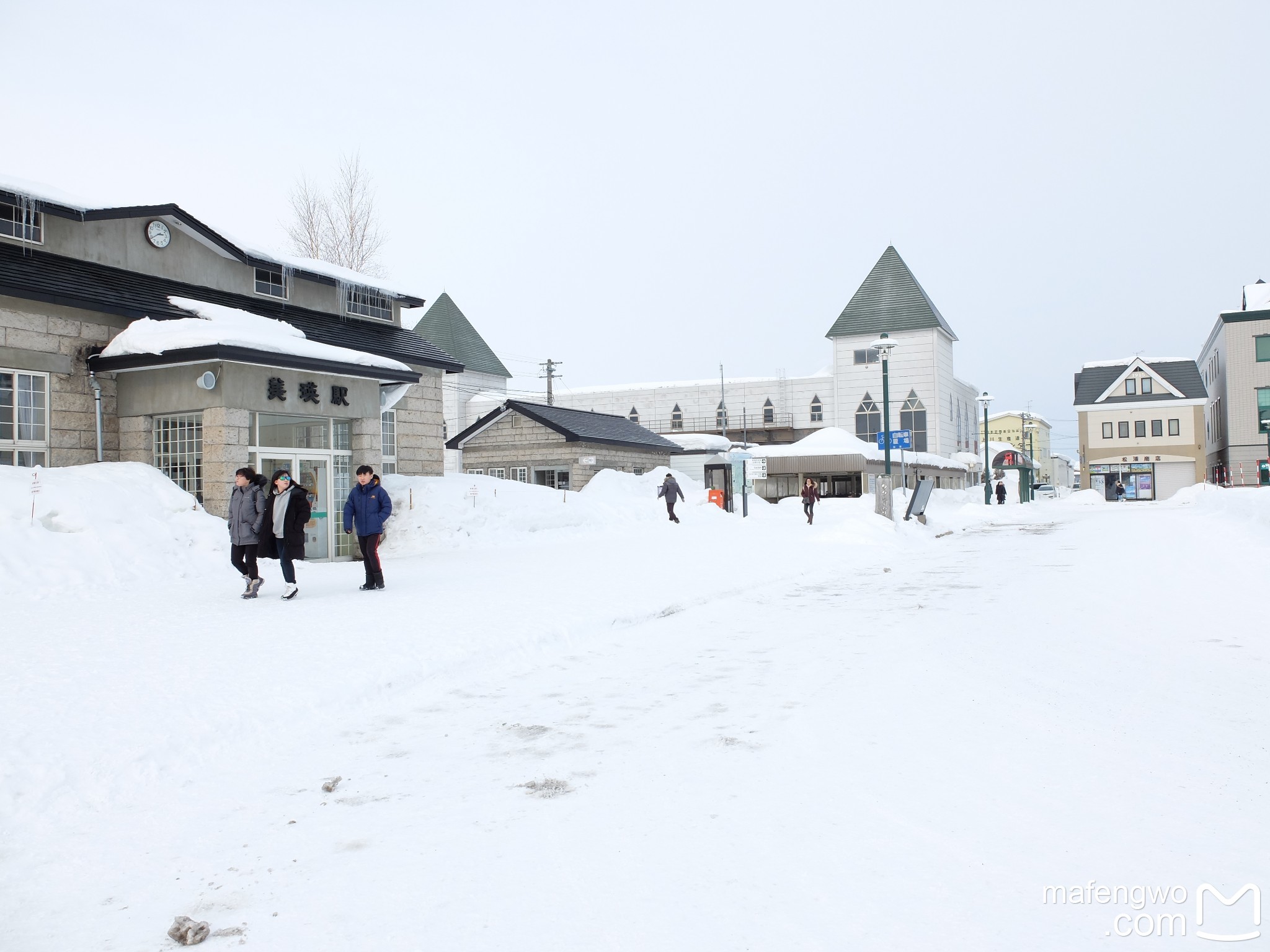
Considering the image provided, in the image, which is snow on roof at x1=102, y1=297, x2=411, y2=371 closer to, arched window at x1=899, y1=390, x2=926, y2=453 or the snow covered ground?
the snow covered ground

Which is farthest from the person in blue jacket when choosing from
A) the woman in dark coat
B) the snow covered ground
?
the woman in dark coat

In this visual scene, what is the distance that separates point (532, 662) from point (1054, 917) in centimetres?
525

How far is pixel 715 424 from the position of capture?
71.8 meters

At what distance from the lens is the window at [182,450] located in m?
15.5

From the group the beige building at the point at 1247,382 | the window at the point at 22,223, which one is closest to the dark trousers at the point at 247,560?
the window at the point at 22,223

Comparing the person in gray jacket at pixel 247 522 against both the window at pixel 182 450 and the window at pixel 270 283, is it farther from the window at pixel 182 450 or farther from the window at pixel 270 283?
the window at pixel 270 283

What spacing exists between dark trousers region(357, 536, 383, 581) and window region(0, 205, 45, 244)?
9.71 metres

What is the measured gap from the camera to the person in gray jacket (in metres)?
10.5

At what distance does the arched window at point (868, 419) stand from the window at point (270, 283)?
1852 inches

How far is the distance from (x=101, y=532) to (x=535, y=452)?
23238 millimetres

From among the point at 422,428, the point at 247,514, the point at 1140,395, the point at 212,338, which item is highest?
the point at 1140,395

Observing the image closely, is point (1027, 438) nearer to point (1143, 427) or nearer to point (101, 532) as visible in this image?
point (1143, 427)

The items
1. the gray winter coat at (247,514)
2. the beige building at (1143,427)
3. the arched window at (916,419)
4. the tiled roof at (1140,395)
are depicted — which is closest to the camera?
the gray winter coat at (247,514)

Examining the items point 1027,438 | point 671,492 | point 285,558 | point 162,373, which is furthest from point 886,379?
point 1027,438
